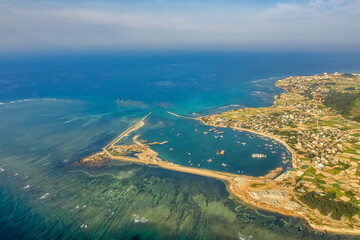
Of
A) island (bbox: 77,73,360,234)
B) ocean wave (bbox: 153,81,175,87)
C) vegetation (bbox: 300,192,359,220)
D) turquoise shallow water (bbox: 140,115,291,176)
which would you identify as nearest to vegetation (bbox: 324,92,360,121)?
island (bbox: 77,73,360,234)

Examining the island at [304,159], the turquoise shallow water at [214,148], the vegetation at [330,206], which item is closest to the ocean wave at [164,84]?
the island at [304,159]

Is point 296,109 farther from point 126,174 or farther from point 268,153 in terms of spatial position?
point 126,174

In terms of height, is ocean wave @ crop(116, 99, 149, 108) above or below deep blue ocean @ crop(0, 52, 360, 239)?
above

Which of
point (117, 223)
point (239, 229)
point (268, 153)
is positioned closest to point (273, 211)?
point (239, 229)

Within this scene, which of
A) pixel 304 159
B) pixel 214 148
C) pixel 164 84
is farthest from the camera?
pixel 164 84

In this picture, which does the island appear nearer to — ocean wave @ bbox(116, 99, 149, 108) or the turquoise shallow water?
the turquoise shallow water

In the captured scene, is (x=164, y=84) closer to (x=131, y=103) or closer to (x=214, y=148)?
(x=131, y=103)

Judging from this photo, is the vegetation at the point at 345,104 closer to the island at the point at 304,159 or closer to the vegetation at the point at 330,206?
the island at the point at 304,159

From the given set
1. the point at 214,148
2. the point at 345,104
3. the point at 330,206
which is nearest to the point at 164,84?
the point at 214,148
